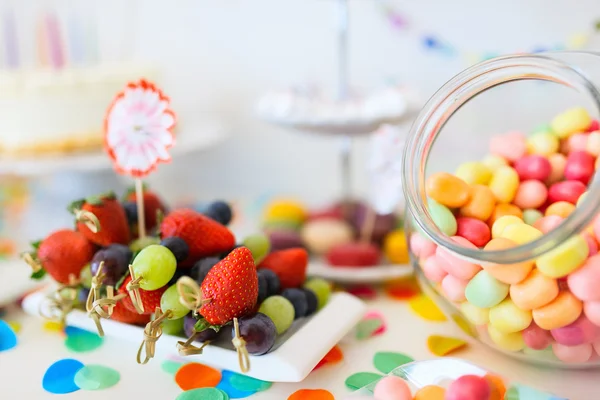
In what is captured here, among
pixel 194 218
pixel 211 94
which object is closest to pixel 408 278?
pixel 194 218

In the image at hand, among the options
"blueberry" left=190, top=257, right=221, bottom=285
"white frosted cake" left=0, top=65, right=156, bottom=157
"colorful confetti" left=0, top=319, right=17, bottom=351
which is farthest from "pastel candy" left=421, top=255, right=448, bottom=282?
"white frosted cake" left=0, top=65, right=156, bottom=157

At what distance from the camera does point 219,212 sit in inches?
27.6

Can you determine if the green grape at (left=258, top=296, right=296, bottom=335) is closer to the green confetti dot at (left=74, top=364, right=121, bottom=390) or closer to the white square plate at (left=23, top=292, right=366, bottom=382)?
the white square plate at (left=23, top=292, right=366, bottom=382)

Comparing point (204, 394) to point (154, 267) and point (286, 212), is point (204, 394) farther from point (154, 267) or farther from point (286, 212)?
point (286, 212)

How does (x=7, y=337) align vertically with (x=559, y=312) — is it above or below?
below

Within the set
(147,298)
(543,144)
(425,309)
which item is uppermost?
(543,144)

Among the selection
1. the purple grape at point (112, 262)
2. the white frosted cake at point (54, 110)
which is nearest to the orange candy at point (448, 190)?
the purple grape at point (112, 262)

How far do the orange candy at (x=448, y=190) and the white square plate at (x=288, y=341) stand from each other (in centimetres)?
17

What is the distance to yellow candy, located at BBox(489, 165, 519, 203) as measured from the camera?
0.63m

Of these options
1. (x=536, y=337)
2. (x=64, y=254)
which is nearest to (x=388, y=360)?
(x=536, y=337)

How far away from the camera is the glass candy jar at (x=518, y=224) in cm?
49

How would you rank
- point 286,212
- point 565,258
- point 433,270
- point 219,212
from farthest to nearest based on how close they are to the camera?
point 286,212 → point 219,212 → point 433,270 → point 565,258

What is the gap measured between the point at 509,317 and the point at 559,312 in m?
0.04

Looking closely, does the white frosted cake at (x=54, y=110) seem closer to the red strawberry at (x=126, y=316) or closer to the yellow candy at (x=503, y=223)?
the red strawberry at (x=126, y=316)
